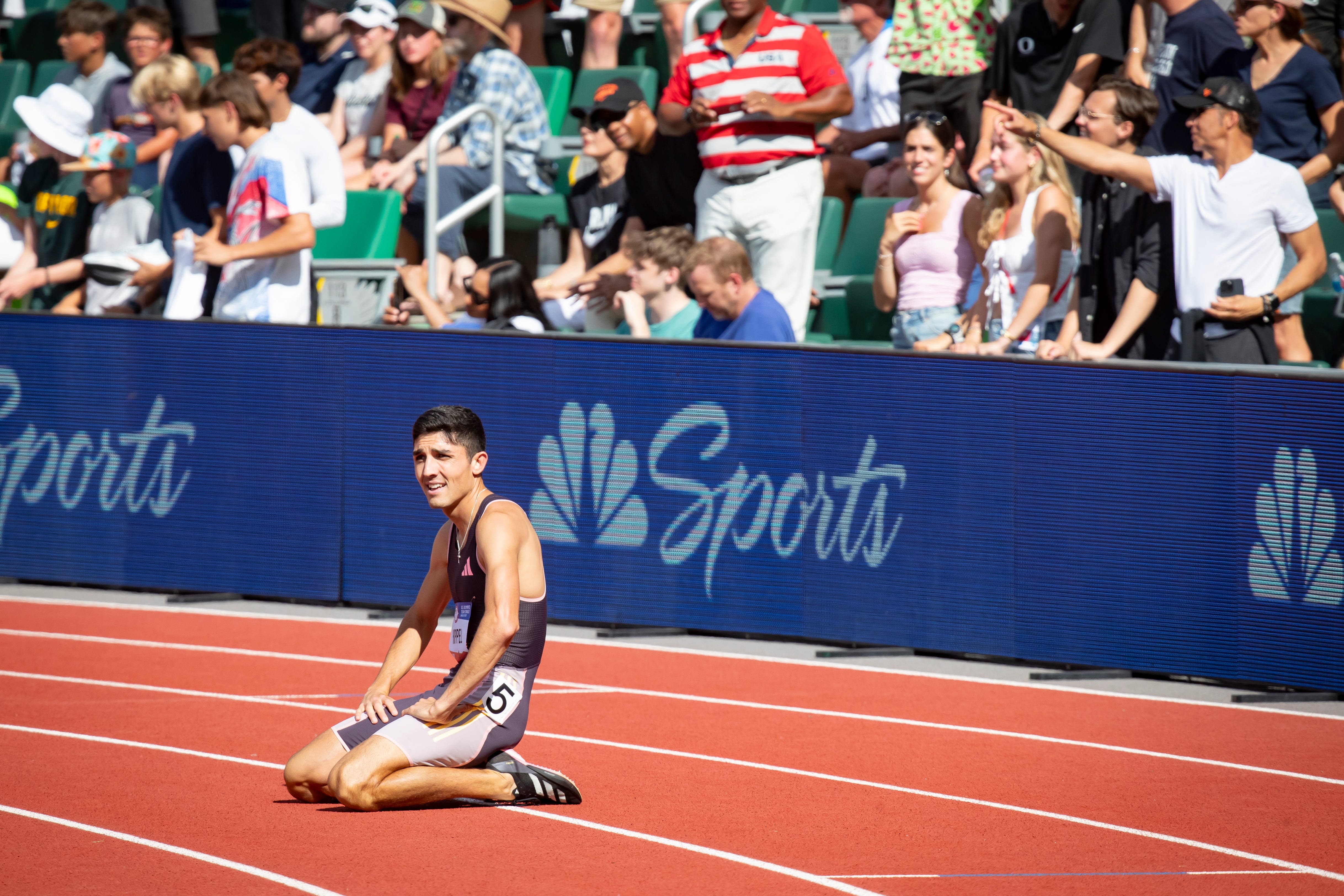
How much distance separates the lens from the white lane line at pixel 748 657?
841 centimetres

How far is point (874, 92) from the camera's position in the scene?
12344 mm

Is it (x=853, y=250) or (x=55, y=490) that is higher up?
(x=853, y=250)

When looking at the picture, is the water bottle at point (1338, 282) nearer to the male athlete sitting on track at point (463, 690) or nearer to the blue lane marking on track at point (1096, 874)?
the blue lane marking on track at point (1096, 874)

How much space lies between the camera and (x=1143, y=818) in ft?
20.3

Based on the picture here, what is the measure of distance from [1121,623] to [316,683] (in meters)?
3.92

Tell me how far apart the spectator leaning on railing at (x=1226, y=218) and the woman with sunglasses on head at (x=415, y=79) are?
5655 millimetres

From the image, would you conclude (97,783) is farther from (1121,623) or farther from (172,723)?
(1121,623)

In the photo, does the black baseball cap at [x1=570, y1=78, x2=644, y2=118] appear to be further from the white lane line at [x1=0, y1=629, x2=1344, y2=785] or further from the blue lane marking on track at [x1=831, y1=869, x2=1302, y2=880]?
Result: the blue lane marking on track at [x1=831, y1=869, x2=1302, y2=880]

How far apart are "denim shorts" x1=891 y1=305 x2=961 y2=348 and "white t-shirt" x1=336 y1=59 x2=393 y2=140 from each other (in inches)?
212

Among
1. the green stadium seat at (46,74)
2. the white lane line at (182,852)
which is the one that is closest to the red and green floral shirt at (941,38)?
the white lane line at (182,852)

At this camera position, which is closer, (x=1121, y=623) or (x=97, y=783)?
(x=97, y=783)

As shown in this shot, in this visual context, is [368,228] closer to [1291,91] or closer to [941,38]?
[941,38]

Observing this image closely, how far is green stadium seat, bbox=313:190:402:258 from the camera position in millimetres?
13344

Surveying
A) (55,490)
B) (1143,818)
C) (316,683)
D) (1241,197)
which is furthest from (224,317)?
(1143,818)
